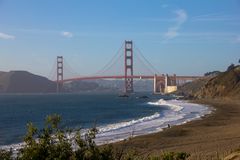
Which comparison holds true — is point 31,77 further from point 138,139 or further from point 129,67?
point 138,139

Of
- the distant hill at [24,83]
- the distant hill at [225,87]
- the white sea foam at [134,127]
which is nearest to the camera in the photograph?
the white sea foam at [134,127]

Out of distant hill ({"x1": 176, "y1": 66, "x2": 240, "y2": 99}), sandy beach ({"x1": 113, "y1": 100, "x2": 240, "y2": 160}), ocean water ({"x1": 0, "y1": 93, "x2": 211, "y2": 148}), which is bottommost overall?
ocean water ({"x1": 0, "y1": 93, "x2": 211, "y2": 148})

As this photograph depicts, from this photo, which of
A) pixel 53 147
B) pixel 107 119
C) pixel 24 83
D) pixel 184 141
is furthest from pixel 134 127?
pixel 24 83

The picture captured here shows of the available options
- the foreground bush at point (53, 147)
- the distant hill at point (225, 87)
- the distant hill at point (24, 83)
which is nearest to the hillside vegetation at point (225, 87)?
the distant hill at point (225, 87)

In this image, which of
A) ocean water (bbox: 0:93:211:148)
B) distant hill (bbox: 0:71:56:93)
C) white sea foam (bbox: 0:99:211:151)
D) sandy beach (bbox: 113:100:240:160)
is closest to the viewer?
sandy beach (bbox: 113:100:240:160)

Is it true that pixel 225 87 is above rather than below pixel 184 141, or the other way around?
above

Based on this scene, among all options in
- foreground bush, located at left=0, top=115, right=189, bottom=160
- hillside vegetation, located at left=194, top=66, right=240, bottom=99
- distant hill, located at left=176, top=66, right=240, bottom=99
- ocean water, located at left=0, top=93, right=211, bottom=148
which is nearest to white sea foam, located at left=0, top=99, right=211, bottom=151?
ocean water, located at left=0, top=93, right=211, bottom=148

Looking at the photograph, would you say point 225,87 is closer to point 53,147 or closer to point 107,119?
point 107,119

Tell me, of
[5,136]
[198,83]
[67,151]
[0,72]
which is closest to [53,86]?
[0,72]

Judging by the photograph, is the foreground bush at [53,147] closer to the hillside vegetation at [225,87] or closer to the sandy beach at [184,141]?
the sandy beach at [184,141]

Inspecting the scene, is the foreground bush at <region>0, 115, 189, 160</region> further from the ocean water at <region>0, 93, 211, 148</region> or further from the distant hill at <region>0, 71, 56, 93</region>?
the distant hill at <region>0, 71, 56, 93</region>
